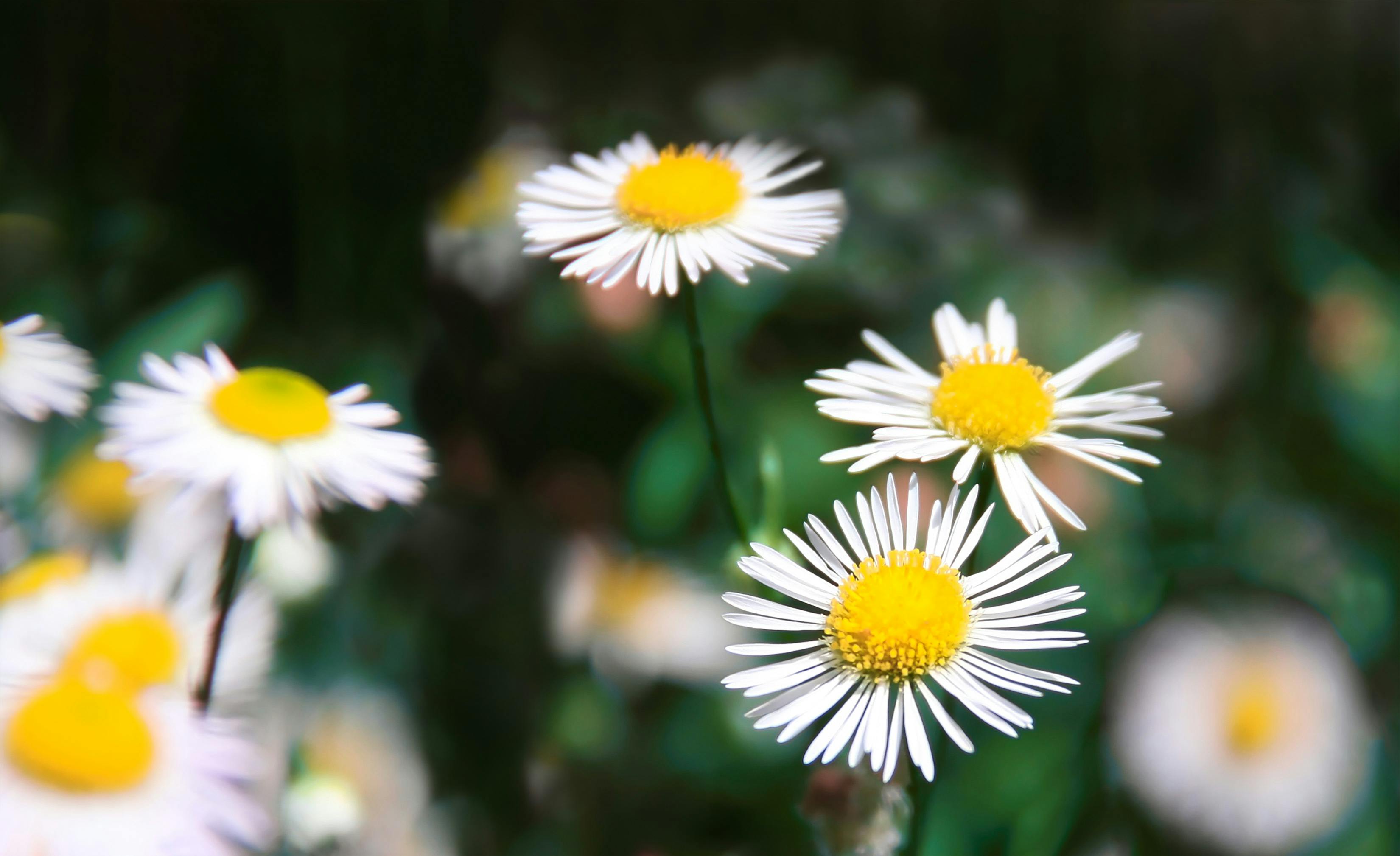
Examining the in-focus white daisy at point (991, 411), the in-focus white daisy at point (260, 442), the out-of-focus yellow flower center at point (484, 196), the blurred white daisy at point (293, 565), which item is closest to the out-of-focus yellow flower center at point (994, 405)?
the in-focus white daisy at point (991, 411)

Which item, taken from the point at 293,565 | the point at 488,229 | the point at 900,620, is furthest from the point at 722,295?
the point at 900,620

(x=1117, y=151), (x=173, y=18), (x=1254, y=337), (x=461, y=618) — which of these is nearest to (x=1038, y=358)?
(x=1254, y=337)

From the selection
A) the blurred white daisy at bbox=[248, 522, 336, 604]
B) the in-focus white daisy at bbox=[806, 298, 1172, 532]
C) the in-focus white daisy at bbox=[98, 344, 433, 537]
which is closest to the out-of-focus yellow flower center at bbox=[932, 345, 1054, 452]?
the in-focus white daisy at bbox=[806, 298, 1172, 532]

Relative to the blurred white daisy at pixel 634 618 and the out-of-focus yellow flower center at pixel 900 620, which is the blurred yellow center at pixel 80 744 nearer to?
the out-of-focus yellow flower center at pixel 900 620

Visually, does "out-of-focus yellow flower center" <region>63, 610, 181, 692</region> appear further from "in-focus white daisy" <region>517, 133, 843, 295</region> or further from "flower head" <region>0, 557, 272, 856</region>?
"in-focus white daisy" <region>517, 133, 843, 295</region>

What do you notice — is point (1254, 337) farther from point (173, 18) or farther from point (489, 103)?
point (173, 18)
